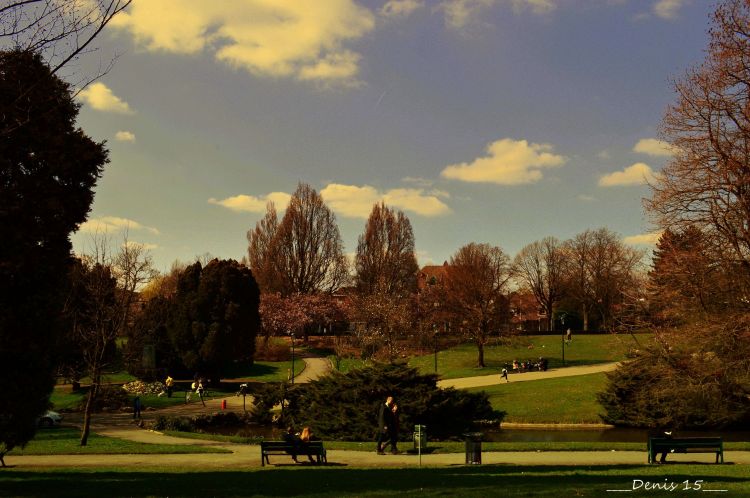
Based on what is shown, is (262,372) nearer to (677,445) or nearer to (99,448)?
(99,448)

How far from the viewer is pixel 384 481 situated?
11.2 m

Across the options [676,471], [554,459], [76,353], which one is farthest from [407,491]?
[76,353]

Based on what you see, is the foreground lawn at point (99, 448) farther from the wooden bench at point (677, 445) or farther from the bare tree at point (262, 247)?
the bare tree at point (262, 247)

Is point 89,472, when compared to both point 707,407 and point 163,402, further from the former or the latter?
point 163,402

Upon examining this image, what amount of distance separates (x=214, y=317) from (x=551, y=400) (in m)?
28.6

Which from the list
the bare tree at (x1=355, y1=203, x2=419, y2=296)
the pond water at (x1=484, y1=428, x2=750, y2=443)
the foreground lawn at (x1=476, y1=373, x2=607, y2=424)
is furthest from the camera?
the bare tree at (x1=355, y1=203, x2=419, y2=296)

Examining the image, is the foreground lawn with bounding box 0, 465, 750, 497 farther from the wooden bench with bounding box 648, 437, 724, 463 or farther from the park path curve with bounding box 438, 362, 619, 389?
the park path curve with bounding box 438, 362, 619, 389

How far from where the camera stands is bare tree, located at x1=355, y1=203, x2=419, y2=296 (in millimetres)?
78750

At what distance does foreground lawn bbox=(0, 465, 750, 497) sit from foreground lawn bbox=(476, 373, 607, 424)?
55.2ft

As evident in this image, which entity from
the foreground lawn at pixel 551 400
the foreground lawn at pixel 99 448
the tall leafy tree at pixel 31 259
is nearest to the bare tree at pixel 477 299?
the foreground lawn at pixel 551 400

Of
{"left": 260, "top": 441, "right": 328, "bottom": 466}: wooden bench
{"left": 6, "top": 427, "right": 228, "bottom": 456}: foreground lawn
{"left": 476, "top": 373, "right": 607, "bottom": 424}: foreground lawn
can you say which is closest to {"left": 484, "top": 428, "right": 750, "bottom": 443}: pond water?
{"left": 476, "top": 373, "right": 607, "bottom": 424}: foreground lawn

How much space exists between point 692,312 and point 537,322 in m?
75.4

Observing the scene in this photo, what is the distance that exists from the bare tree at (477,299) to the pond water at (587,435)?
22066 mm

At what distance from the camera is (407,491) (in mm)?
9844
